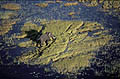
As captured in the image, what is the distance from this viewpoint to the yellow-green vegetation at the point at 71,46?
6.82m

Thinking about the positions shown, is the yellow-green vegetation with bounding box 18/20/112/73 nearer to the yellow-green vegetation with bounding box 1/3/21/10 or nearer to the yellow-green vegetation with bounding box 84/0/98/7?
the yellow-green vegetation with bounding box 84/0/98/7

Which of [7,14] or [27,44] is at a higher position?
[7,14]

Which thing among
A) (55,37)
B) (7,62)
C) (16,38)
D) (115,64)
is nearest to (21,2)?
(16,38)

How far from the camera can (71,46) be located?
7.59 m

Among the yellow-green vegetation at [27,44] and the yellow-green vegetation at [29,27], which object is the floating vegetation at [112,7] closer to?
the yellow-green vegetation at [29,27]

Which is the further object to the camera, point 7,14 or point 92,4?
point 92,4

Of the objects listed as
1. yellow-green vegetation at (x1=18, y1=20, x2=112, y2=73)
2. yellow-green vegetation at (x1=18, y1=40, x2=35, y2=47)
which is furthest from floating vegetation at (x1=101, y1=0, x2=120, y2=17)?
yellow-green vegetation at (x1=18, y1=40, x2=35, y2=47)

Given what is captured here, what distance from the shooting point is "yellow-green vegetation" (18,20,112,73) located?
6816 millimetres

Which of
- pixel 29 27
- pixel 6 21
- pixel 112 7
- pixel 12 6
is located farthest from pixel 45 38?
Result: pixel 112 7

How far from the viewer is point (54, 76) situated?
6.37 meters

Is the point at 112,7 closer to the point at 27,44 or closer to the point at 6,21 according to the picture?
the point at 27,44

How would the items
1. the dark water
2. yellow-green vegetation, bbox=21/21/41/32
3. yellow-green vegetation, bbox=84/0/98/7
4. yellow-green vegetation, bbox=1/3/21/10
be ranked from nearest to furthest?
the dark water → yellow-green vegetation, bbox=21/21/41/32 → yellow-green vegetation, bbox=84/0/98/7 → yellow-green vegetation, bbox=1/3/21/10

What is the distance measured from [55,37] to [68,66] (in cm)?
179

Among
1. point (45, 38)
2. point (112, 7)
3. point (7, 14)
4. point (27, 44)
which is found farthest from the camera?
point (112, 7)
